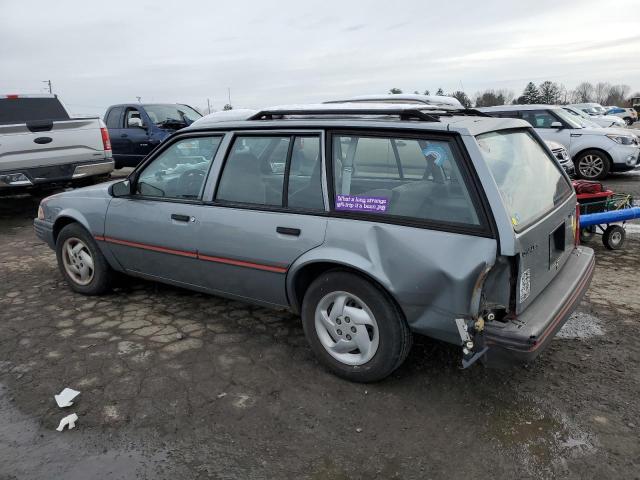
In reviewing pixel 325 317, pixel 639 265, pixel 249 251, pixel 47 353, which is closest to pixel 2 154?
pixel 47 353

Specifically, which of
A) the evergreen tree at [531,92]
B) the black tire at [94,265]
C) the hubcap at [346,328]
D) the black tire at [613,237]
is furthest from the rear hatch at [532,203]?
the evergreen tree at [531,92]

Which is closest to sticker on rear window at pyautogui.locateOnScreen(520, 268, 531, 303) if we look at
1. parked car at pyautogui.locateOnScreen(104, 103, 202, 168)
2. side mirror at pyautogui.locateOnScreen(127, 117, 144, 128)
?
parked car at pyautogui.locateOnScreen(104, 103, 202, 168)

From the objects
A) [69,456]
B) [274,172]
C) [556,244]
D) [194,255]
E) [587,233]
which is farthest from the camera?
[587,233]

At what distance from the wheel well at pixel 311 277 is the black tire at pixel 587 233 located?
4.14 metres

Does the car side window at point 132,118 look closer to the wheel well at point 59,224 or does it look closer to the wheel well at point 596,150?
the wheel well at point 59,224

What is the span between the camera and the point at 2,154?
24.4ft

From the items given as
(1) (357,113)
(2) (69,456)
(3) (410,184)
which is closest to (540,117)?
(1) (357,113)

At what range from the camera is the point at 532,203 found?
10.2 feet

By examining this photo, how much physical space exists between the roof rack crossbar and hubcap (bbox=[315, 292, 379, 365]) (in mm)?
1110

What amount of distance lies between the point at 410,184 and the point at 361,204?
0.31 m

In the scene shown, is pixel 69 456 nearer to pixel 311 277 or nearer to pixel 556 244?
pixel 311 277

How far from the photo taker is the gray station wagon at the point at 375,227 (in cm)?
272

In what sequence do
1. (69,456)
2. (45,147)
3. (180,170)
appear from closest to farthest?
(69,456), (180,170), (45,147)

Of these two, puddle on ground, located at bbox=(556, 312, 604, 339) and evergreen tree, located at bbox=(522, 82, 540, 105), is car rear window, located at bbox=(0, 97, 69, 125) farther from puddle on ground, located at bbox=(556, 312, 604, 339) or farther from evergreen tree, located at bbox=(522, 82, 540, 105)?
evergreen tree, located at bbox=(522, 82, 540, 105)
